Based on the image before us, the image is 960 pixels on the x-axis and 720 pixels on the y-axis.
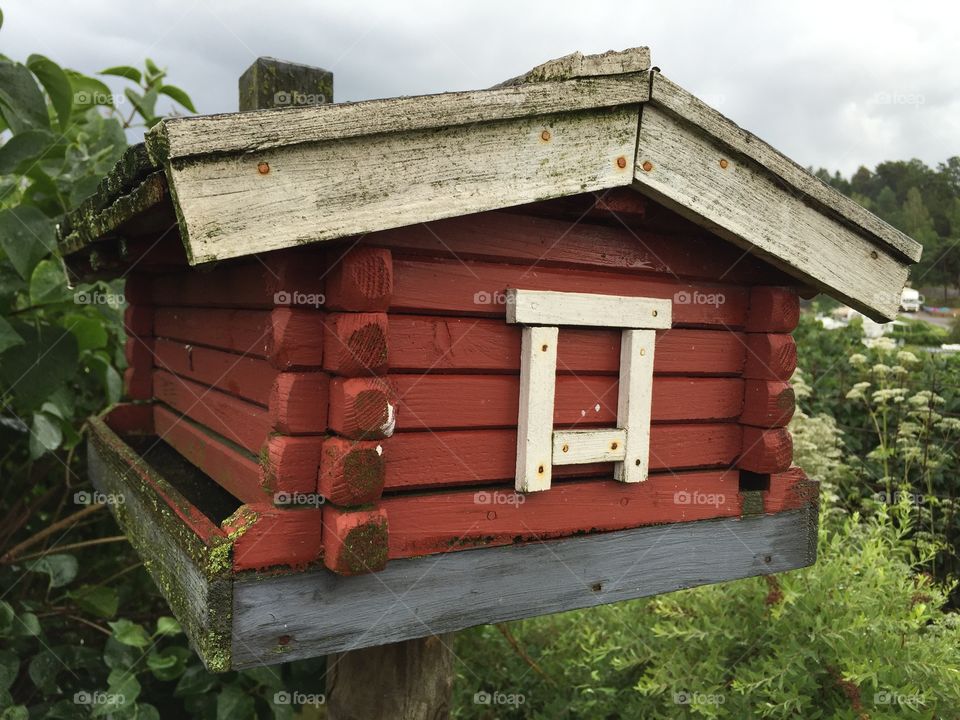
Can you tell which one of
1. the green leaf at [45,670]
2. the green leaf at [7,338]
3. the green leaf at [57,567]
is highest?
the green leaf at [7,338]

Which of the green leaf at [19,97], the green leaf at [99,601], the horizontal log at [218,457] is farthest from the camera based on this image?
the green leaf at [99,601]

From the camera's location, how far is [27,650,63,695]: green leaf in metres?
3.35

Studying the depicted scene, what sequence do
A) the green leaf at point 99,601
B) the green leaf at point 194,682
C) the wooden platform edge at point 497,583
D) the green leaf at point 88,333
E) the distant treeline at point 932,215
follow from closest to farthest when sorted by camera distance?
the wooden platform edge at point 497,583, the green leaf at point 88,333, the green leaf at point 194,682, the green leaf at point 99,601, the distant treeline at point 932,215

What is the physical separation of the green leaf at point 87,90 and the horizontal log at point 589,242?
7.61 feet

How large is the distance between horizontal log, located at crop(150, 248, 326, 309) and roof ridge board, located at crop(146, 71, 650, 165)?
0.89 ft

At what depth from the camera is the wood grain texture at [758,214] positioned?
1970mm

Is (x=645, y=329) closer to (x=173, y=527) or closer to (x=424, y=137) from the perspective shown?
(x=424, y=137)

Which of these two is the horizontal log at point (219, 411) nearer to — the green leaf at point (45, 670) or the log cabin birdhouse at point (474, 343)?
the log cabin birdhouse at point (474, 343)

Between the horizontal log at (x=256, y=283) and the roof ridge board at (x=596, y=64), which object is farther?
the roof ridge board at (x=596, y=64)

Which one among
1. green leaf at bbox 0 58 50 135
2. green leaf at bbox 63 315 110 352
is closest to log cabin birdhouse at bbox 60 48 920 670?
green leaf at bbox 0 58 50 135

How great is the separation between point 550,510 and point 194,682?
211 centimetres


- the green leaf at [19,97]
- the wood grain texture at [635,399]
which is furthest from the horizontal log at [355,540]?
the green leaf at [19,97]

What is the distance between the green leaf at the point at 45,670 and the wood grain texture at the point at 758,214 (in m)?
3.35

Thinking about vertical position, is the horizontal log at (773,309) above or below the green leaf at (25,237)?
below
